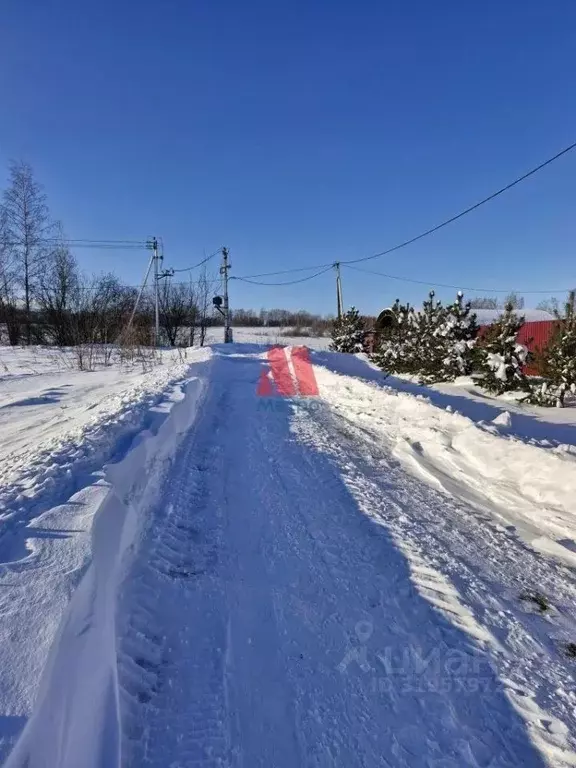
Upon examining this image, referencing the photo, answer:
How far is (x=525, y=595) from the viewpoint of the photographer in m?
3.14

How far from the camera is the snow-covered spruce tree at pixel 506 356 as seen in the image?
11.1 meters

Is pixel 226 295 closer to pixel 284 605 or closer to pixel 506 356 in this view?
pixel 506 356

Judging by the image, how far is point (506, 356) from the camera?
1127 cm

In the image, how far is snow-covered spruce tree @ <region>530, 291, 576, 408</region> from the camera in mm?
9656

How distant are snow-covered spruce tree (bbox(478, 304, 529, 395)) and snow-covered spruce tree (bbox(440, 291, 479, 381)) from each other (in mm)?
2453

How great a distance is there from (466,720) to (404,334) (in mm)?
16569

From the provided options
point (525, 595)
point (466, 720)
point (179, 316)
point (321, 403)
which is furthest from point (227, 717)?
point (179, 316)

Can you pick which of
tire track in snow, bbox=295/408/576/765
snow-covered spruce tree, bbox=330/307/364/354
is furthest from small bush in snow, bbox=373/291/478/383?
tire track in snow, bbox=295/408/576/765

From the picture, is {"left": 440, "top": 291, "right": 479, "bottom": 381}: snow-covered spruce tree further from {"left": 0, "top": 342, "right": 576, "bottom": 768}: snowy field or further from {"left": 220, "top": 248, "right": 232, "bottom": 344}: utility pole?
{"left": 220, "top": 248, "right": 232, "bottom": 344}: utility pole

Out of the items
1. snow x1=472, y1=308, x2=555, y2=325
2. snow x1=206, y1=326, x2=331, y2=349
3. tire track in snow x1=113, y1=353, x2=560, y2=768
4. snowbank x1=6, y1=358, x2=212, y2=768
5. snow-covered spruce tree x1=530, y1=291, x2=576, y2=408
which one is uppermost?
snow x1=472, y1=308, x2=555, y2=325

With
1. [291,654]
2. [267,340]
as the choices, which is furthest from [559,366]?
[267,340]

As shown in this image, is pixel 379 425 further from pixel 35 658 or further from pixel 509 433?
pixel 35 658

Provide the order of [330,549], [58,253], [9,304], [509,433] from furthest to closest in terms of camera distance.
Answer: [58,253] → [9,304] → [509,433] → [330,549]

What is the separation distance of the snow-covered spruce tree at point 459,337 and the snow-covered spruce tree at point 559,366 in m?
3.68
